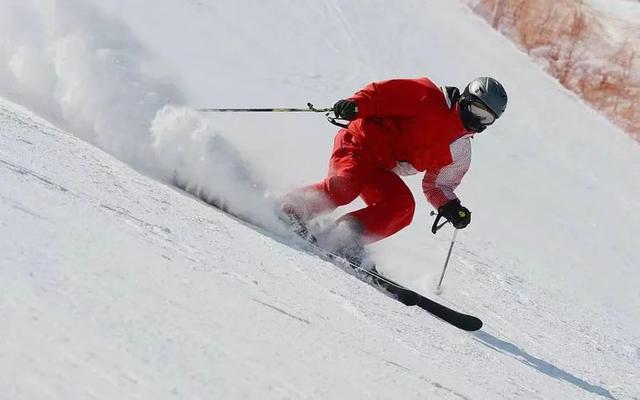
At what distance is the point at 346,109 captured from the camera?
5.60 meters

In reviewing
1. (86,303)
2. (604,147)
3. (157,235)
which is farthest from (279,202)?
(604,147)

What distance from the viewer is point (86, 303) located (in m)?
2.67

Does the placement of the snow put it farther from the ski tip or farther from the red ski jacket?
the red ski jacket

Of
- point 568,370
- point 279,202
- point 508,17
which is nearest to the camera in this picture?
point 568,370

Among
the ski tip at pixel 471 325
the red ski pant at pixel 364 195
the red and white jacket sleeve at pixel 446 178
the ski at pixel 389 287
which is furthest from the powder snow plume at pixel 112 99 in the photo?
the ski tip at pixel 471 325

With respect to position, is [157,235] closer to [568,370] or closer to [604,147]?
[568,370]

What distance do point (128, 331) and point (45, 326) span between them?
9.4 inches

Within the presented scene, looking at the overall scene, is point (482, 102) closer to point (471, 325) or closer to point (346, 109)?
point (346, 109)

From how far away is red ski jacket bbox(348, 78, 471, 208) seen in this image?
5762mm

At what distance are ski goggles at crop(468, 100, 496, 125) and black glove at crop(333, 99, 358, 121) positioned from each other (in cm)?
67

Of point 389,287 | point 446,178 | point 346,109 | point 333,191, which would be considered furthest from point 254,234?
point 446,178

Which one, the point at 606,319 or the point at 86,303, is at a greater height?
the point at 606,319

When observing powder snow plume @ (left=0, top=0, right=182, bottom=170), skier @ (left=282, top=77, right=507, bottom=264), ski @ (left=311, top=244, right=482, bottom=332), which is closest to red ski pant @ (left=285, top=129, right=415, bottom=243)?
skier @ (left=282, top=77, right=507, bottom=264)

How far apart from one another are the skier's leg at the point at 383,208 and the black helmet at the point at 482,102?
1.88 ft
